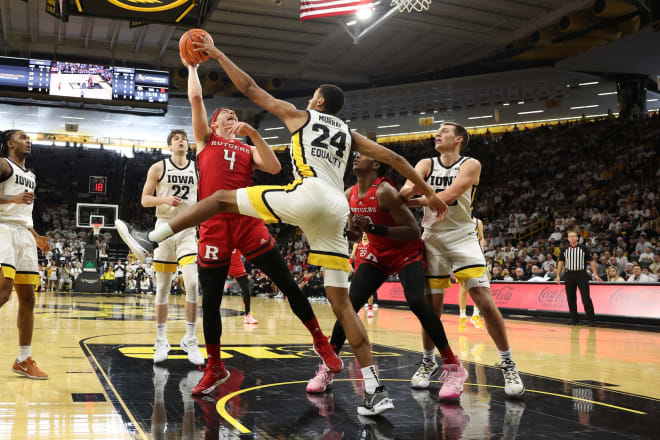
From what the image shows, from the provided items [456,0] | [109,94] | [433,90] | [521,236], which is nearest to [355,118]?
[433,90]

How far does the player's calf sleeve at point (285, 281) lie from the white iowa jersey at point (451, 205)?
115 cm

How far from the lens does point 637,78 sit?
25562mm

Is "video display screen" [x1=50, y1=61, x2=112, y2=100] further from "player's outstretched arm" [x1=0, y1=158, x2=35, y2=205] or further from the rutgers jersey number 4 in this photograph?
the rutgers jersey number 4

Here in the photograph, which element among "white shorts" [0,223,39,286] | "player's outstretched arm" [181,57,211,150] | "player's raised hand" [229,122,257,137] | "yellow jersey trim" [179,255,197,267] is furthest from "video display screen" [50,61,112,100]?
"player's raised hand" [229,122,257,137]

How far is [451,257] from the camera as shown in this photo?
444 centimetres

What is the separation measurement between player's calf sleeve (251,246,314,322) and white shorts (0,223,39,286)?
5.81ft

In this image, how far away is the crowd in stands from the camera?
16.4 metres

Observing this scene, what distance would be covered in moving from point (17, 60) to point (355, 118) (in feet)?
61.1

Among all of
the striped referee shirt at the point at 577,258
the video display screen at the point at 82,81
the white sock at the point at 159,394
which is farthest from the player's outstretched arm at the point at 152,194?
the video display screen at the point at 82,81

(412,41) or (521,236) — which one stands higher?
(412,41)

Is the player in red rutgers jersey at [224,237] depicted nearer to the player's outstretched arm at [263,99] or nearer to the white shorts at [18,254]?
the player's outstretched arm at [263,99]

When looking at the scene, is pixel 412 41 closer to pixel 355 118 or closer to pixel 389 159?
pixel 355 118

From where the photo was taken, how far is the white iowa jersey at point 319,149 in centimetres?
358

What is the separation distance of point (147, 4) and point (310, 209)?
627 cm
